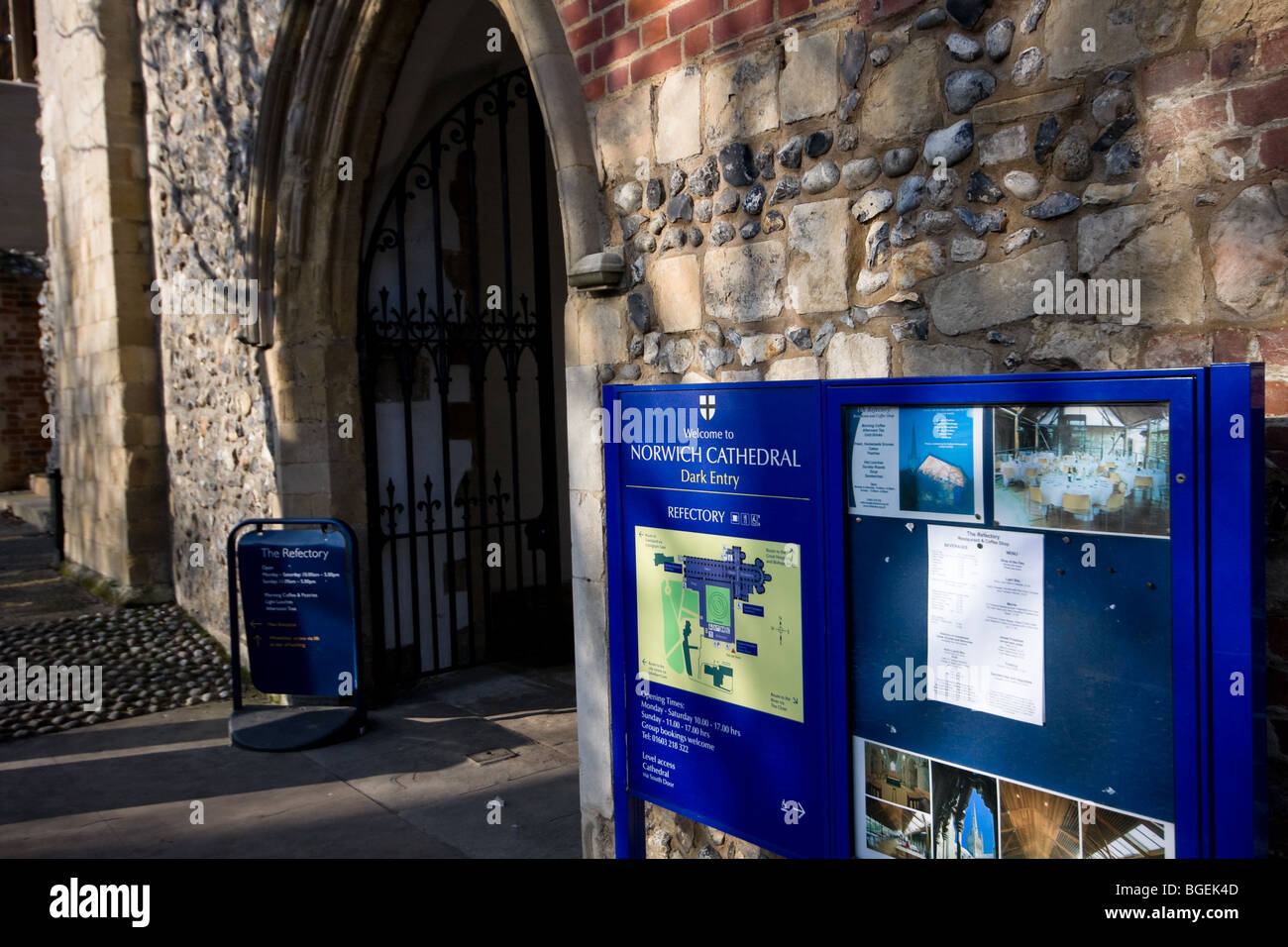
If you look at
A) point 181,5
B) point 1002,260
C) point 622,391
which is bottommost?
point 622,391

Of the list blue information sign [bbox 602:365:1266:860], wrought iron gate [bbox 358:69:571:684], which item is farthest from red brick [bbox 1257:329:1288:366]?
wrought iron gate [bbox 358:69:571:684]

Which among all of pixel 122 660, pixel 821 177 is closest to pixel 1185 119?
pixel 821 177

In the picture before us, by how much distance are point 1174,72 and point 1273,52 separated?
17 cm

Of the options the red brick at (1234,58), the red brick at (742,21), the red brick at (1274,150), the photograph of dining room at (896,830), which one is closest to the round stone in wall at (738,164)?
the red brick at (742,21)

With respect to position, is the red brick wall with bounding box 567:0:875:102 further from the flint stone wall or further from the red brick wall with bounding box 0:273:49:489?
the red brick wall with bounding box 0:273:49:489

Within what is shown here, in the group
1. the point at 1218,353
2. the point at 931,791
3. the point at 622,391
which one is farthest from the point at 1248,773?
the point at 622,391

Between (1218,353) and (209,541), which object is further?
(209,541)

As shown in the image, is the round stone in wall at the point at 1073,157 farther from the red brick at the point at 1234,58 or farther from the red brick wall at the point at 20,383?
the red brick wall at the point at 20,383

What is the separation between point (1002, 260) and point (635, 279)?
4.23 ft

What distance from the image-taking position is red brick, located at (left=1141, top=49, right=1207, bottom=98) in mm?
1966

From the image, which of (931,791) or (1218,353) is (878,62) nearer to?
(1218,353)

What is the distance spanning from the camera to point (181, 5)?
7.12 meters

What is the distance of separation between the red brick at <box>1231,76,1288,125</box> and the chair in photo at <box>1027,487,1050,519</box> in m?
0.78

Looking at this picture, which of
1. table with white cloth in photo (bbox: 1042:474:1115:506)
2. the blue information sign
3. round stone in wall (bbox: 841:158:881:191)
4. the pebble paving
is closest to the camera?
the blue information sign
